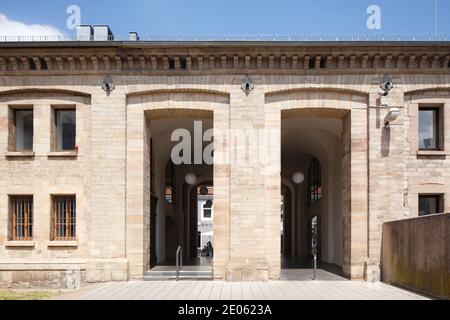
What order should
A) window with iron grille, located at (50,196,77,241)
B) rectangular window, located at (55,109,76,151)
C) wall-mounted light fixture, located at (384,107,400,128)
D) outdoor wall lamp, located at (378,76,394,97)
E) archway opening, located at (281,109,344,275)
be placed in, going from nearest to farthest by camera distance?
wall-mounted light fixture, located at (384,107,400,128) → outdoor wall lamp, located at (378,76,394,97) → window with iron grille, located at (50,196,77,241) → rectangular window, located at (55,109,76,151) → archway opening, located at (281,109,344,275)

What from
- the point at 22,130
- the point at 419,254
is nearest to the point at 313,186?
the point at 419,254

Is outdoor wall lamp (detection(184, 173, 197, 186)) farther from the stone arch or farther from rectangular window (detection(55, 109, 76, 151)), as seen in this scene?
the stone arch

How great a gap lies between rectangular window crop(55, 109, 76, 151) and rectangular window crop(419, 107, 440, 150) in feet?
40.4

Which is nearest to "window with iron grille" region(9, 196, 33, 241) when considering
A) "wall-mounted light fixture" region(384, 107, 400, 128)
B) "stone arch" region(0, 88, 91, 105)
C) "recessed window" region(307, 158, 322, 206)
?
"stone arch" region(0, 88, 91, 105)

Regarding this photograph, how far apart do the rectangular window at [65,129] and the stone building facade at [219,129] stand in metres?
0.36

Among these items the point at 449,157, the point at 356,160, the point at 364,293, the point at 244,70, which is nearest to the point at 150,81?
the point at 244,70

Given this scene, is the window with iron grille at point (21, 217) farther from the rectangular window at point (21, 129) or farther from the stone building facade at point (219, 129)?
the rectangular window at point (21, 129)

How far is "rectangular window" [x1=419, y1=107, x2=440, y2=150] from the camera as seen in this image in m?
16.0

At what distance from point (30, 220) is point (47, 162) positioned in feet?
6.99

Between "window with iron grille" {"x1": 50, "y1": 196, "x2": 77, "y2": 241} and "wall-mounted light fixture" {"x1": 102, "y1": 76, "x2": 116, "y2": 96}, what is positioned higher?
"wall-mounted light fixture" {"x1": 102, "y1": 76, "x2": 116, "y2": 96}

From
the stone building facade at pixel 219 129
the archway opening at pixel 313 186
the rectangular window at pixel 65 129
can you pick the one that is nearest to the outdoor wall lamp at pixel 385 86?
the stone building facade at pixel 219 129

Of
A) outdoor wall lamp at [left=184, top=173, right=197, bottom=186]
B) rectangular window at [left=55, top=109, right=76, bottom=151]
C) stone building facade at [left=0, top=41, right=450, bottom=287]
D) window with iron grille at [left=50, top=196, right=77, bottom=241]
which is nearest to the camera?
stone building facade at [left=0, top=41, right=450, bottom=287]

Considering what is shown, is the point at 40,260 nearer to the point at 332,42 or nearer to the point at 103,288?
the point at 103,288

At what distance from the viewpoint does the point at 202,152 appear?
23.5m
